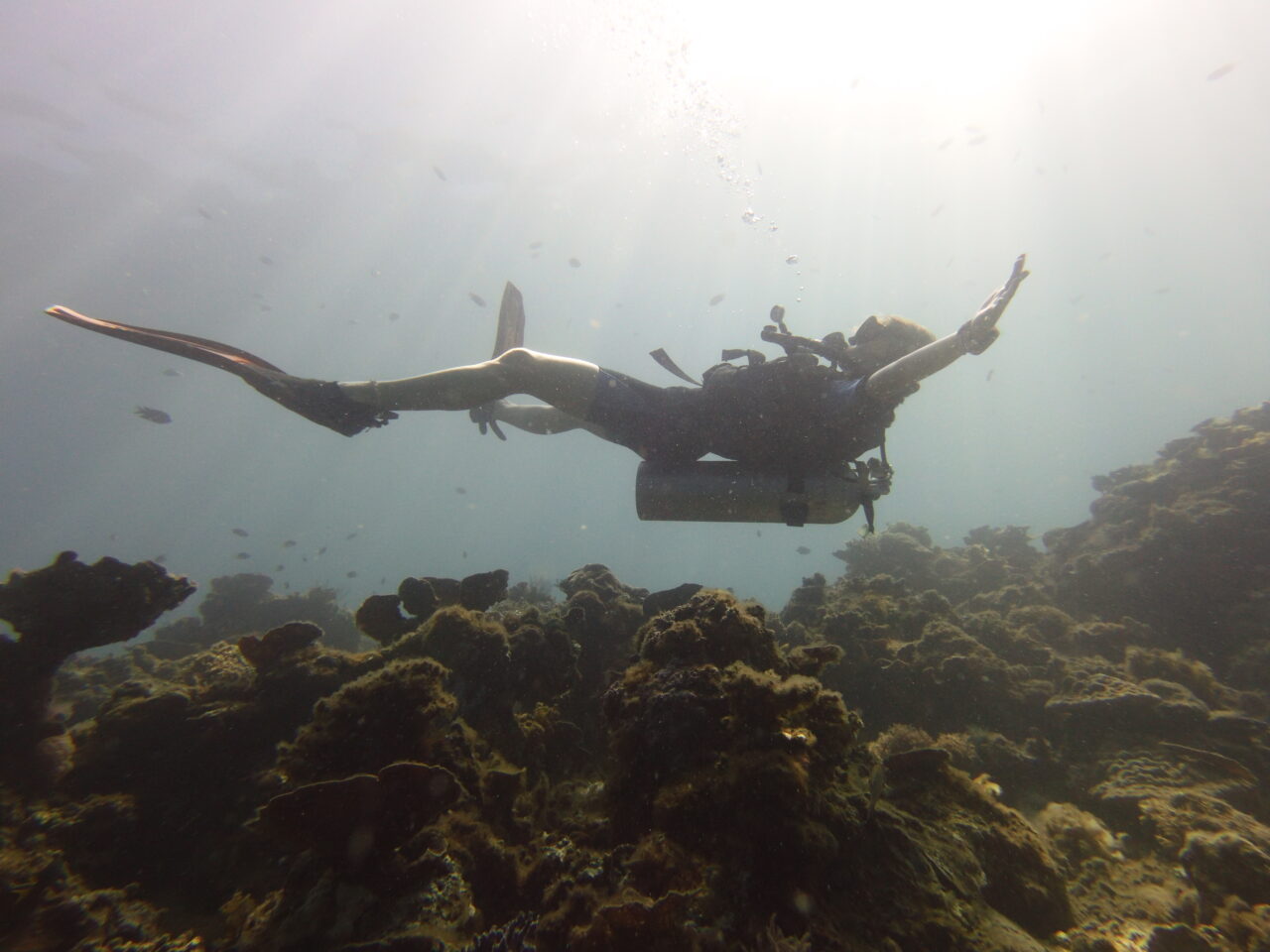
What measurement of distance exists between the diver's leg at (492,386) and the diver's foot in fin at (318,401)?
11 centimetres

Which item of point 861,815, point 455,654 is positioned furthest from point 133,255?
point 861,815

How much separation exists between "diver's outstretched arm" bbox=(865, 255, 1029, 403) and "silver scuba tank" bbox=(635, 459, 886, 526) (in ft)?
3.68

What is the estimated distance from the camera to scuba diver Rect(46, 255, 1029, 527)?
4.71 m

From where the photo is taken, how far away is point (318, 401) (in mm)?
4633

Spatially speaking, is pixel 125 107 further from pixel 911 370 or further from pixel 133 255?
pixel 911 370

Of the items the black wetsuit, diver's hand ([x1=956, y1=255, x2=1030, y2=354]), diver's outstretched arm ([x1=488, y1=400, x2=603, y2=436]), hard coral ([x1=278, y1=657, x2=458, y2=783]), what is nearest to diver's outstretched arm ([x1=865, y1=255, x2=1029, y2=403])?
diver's hand ([x1=956, y1=255, x2=1030, y2=354])

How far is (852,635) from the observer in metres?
5.95

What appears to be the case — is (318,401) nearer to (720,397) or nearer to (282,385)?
(282,385)

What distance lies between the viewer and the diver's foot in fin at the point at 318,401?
465 cm

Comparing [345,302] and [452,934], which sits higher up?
[345,302]

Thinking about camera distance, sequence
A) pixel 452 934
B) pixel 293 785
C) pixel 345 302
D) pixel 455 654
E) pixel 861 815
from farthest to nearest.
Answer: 1. pixel 345 302
2. pixel 455 654
3. pixel 293 785
4. pixel 861 815
5. pixel 452 934

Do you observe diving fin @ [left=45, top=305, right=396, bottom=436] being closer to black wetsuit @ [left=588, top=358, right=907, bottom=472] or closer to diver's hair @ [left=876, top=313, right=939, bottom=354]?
black wetsuit @ [left=588, top=358, right=907, bottom=472]

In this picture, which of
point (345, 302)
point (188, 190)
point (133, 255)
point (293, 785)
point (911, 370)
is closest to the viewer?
point (293, 785)

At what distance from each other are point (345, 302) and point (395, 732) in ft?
198
